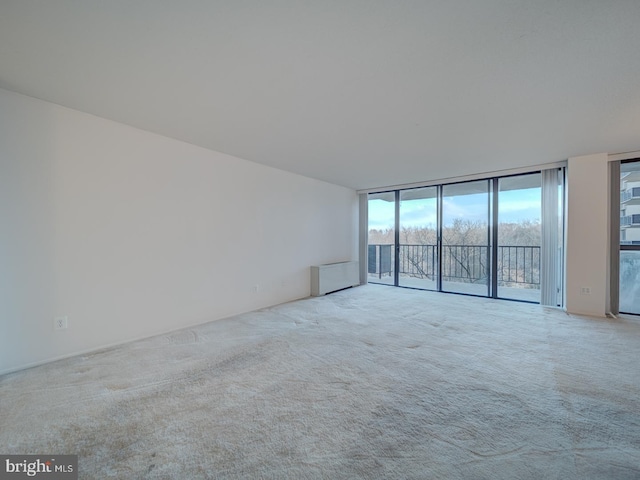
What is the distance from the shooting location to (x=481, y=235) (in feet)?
17.5

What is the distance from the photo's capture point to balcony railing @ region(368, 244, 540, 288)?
5.32 metres

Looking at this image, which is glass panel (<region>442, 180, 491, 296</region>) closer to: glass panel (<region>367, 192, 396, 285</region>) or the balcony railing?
the balcony railing

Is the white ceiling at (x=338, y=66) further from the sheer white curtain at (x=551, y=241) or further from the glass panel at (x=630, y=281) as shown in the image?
the glass panel at (x=630, y=281)

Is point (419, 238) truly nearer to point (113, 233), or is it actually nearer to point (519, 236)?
point (519, 236)

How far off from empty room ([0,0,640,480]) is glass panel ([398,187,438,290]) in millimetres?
1535

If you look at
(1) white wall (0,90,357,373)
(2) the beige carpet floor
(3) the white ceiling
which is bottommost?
(2) the beige carpet floor

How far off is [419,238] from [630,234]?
336cm

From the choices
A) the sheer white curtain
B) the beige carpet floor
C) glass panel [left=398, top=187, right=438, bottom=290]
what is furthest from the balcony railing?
the beige carpet floor

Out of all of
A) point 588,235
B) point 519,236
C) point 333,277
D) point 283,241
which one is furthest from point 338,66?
point 519,236

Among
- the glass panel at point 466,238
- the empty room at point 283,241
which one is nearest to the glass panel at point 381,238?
the glass panel at point 466,238

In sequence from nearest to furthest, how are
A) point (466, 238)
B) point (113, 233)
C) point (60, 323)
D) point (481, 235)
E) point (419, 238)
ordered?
point (60, 323) → point (113, 233) → point (481, 235) → point (466, 238) → point (419, 238)

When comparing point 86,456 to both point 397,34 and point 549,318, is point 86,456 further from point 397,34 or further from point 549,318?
point 549,318

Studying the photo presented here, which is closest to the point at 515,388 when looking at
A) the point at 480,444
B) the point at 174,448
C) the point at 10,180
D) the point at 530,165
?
the point at 480,444

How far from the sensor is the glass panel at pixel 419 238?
6016mm
